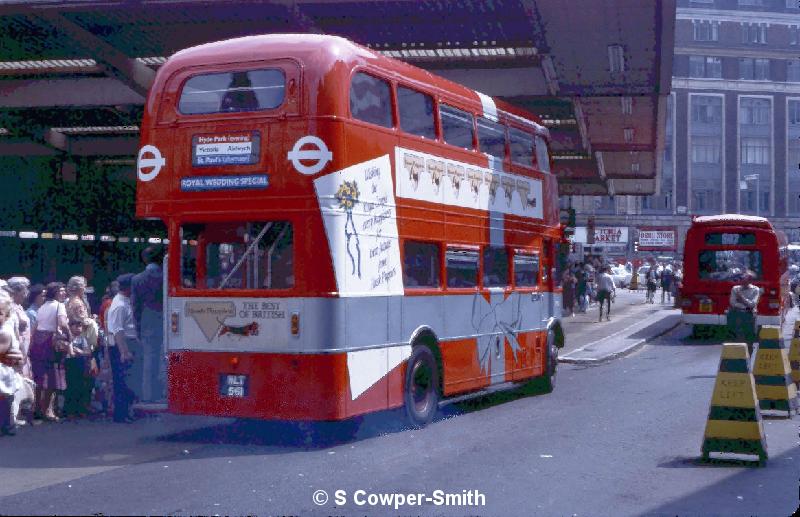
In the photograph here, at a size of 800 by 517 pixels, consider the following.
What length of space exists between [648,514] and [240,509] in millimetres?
2967

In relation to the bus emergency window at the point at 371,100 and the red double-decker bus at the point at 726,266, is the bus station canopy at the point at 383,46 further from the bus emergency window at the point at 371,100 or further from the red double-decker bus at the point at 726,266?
the bus emergency window at the point at 371,100

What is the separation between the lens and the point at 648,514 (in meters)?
8.33

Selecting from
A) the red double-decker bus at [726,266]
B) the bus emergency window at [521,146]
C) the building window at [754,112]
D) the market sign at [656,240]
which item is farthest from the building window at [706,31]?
the bus emergency window at [521,146]

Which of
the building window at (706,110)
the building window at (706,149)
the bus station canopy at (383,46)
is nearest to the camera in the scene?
the bus station canopy at (383,46)

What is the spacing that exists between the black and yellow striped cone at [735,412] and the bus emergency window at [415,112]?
4689mm

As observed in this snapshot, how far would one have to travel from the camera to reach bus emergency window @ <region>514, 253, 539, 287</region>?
1686 centimetres

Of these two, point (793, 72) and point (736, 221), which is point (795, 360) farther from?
point (793, 72)

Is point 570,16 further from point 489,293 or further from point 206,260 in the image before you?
point 206,260

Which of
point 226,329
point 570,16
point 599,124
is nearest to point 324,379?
point 226,329

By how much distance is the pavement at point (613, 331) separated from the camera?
1000 inches

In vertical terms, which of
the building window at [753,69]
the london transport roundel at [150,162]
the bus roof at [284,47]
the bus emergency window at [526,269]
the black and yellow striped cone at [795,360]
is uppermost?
the building window at [753,69]

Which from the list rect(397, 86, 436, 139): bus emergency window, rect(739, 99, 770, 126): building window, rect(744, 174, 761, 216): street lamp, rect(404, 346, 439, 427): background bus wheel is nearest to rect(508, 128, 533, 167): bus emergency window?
rect(397, 86, 436, 139): bus emergency window

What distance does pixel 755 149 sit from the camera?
97.4 metres

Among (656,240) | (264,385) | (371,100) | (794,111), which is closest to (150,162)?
(371,100)
